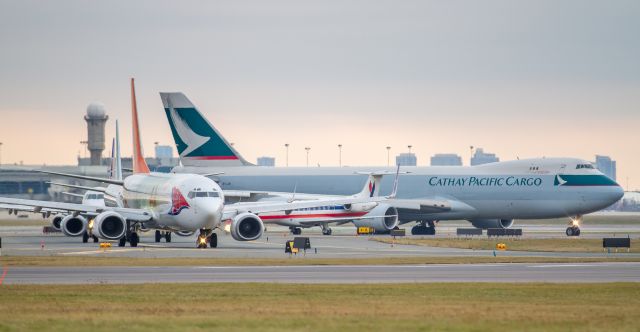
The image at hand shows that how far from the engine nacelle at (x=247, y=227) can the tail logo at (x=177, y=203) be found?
152 inches

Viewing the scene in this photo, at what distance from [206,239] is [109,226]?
5102 millimetres

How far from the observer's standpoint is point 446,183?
91438 mm

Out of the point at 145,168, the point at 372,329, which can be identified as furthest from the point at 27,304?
the point at 145,168

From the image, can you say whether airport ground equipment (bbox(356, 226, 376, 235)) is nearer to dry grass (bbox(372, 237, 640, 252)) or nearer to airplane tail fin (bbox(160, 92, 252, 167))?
dry grass (bbox(372, 237, 640, 252))

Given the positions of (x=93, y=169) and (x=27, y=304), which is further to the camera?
(x=93, y=169)

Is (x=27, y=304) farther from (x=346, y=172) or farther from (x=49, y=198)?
(x=49, y=198)

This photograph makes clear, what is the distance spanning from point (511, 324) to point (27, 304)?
11523mm

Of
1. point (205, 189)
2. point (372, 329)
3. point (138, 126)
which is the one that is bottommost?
point (372, 329)

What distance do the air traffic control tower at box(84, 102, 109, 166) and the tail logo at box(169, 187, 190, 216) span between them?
134 meters

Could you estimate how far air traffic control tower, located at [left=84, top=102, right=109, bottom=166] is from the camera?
7505 inches

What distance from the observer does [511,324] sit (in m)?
24.2

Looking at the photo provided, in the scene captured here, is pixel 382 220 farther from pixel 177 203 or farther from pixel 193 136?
pixel 177 203

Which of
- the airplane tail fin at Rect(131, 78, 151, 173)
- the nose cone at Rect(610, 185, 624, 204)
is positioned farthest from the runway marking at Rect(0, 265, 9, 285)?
the nose cone at Rect(610, 185, 624, 204)

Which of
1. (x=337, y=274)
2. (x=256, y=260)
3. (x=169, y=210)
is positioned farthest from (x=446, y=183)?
(x=337, y=274)
